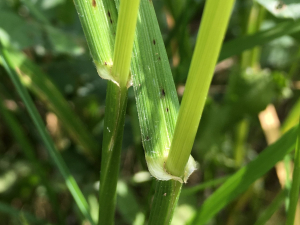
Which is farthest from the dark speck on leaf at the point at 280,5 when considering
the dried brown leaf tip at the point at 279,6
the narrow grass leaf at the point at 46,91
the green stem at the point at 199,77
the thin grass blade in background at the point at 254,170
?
the narrow grass leaf at the point at 46,91

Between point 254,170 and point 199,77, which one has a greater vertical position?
point 199,77

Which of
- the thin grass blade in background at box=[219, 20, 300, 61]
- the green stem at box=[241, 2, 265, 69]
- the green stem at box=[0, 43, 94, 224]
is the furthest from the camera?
the green stem at box=[241, 2, 265, 69]

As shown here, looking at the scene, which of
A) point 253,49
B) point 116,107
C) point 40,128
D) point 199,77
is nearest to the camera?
point 199,77

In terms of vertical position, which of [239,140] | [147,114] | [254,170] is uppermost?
[147,114]

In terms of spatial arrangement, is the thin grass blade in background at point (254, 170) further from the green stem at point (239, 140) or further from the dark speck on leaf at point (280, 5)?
the green stem at point (239, 140)

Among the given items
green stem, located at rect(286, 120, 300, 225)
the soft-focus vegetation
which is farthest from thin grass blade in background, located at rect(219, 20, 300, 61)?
green stem, located at rect(286, 120, 300, 225)

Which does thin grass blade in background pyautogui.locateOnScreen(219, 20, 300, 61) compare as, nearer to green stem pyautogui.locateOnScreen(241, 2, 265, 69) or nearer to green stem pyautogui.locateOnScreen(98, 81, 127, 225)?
green stem pyautogui.locateOnScreen(241, 2, 265, 69)

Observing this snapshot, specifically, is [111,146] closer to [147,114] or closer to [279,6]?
[147,114]

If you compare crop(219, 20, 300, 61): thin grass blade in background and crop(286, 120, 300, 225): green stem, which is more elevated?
crop(219, 20, 300, 61): thin grass blade in background

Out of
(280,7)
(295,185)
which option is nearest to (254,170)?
(295,185)
